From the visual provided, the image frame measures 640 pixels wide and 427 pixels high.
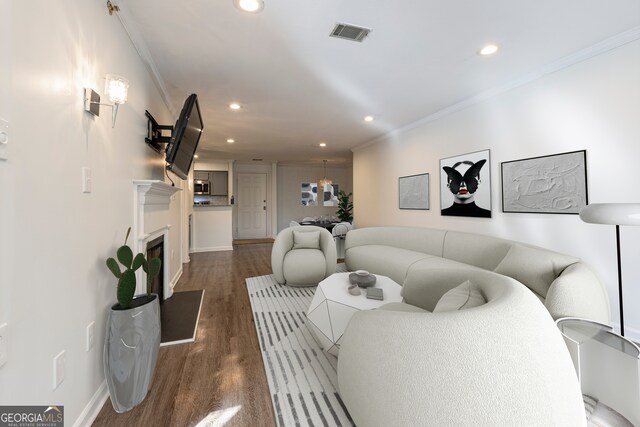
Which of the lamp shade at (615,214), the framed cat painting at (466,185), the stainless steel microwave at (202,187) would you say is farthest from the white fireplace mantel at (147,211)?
the stainless steel microwave at (202,187)

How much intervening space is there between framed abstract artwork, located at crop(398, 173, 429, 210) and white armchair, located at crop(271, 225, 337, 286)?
1.66 metres

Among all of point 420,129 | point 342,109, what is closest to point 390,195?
point 420,129

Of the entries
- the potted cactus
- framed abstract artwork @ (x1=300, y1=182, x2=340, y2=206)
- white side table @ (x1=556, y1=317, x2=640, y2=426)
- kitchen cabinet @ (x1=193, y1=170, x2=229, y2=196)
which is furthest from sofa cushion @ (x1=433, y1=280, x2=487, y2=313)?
kitchen cabinet @ (x1=193, y1=170, x2=229, y2=196)

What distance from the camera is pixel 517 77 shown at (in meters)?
2.83

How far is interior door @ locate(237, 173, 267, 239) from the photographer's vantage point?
862 cm

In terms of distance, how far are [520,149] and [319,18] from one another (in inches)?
98.5

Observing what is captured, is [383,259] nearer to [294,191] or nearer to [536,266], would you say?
[536,266]

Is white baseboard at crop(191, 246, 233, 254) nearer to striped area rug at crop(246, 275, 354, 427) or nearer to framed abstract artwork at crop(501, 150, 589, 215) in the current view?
striped area rug at crop(246, 275, 354, 427)

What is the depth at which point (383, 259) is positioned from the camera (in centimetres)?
348

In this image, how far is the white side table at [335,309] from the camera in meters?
1.84

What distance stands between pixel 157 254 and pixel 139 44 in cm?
192

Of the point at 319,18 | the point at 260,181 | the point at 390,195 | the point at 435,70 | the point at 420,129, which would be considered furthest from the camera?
the point at 260,181

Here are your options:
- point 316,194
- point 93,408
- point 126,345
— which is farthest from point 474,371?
point 316,194

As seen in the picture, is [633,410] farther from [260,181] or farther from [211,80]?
[260,181]
